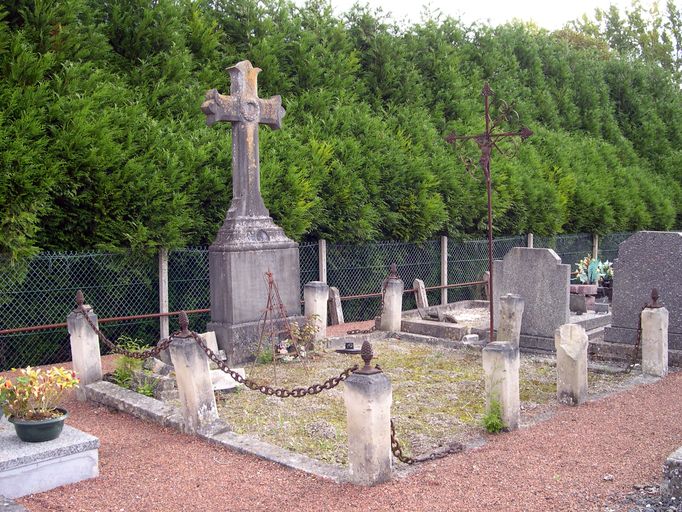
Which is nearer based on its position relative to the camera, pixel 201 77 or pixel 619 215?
pixel 201 77

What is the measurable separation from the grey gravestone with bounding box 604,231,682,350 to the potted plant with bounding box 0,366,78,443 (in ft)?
25.0

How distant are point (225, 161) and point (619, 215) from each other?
13.2 meters

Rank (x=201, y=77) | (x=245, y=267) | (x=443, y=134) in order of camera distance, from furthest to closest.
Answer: (x=443, y=134), (x=201, y=77), (x=245, y=267)

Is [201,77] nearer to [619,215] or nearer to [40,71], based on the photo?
[40,71]

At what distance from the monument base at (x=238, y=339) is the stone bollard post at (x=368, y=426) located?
4.47 m

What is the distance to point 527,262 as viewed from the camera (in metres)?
10.1

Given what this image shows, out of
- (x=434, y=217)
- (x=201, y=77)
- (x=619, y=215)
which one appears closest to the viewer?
(x=201, y=77)

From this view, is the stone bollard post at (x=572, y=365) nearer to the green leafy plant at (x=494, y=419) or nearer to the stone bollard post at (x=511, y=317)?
the green leafy plant at (x=494, y=419)

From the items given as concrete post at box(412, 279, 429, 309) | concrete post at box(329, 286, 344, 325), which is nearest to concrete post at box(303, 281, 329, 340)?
concrete post at box(329, 286, 344, 325)

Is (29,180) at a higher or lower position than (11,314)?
higher

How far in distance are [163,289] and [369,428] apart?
6466 mm

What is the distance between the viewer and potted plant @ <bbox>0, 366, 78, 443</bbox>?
5.21 metres

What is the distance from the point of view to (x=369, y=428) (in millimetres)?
4816

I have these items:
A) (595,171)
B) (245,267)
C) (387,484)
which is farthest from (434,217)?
(387,484)
